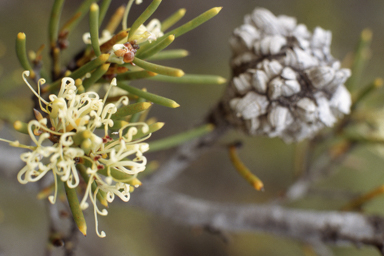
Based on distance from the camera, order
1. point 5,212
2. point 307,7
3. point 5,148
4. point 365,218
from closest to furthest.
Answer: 1. point 365,218
2. point 5,148
3. point 5,212
4. point 307,7

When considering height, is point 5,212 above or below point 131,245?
above

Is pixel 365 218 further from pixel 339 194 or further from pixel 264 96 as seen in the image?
pixel 264 96

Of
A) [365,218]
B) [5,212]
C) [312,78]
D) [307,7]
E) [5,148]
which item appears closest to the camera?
[312,78]

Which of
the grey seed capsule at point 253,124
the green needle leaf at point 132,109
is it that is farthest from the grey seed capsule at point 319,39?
the green needle leaf at point 132,109

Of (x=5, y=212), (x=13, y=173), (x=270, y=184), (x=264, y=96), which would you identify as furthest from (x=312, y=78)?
(x=5, y=212)

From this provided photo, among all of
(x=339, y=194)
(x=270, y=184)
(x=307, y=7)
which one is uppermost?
(x=307, y=7)

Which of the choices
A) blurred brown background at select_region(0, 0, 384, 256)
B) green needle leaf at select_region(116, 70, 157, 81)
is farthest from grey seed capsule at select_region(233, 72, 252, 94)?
blurred brown background at select_region(0, 0, 384, 256)

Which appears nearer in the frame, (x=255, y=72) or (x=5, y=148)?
(x=255, y=72)
